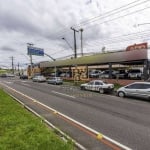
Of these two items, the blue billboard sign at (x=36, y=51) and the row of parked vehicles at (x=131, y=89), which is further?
the blue billboard sign at (x=36, y=51)

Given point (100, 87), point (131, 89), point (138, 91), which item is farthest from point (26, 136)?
point (100, 87)

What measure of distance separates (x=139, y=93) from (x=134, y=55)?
12.7 m

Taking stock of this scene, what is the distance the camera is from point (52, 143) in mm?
8430

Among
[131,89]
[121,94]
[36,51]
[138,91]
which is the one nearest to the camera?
[138,91]

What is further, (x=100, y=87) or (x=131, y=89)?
(x=100, y=87)

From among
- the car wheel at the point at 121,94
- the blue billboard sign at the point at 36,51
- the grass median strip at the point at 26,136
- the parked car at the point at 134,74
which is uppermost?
the blue billboard sign at the point at 36,51

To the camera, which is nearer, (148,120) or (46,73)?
(148,120)

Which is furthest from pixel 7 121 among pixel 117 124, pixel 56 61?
pixel 56 61

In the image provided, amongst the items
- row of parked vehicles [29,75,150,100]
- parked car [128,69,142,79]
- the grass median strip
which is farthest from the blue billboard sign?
the grass median strip

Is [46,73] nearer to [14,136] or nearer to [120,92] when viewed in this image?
[120,92]

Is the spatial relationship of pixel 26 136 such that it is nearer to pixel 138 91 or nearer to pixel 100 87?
pixel 138 91

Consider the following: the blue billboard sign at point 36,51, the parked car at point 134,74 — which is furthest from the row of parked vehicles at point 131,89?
the blue billboard sign at point 36,51

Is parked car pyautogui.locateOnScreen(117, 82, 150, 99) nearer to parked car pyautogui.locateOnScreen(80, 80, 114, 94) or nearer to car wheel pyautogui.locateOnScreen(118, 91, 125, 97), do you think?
car wheel pyautogui.locateOnScreen(118, 91, 125, 97)

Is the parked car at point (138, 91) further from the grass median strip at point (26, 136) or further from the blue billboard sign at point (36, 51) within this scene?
the blue billboard sign at point (36, 51)
